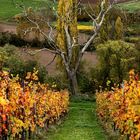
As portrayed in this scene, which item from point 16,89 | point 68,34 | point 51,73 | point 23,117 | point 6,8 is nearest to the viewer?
point 16,89

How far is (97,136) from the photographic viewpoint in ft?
65.8

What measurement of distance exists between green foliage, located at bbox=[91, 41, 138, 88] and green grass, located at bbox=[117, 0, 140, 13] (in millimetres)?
29513

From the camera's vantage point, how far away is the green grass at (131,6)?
76.8 metres

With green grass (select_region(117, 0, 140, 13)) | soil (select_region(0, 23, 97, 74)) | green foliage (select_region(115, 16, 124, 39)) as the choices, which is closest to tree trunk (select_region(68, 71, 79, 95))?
soil (select_region(0, 23, 97, 74))

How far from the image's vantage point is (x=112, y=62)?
153ft

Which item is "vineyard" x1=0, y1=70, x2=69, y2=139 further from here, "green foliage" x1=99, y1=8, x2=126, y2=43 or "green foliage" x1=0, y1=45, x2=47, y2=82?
"green foliage" x1=99, y1=8, x2=126, y2=43

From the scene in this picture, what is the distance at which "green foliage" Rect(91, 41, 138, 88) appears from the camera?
46.1 m

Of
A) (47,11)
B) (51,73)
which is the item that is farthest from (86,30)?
(51,73)

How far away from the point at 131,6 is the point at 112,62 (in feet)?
119

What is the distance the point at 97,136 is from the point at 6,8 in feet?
194

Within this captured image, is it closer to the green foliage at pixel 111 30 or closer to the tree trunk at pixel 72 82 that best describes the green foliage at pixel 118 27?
the green foliage at pixel 111 30

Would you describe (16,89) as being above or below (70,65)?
above

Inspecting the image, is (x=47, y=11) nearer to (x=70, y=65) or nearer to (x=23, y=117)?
(x=70, y=65)

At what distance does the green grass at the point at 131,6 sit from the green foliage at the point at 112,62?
29.5m
